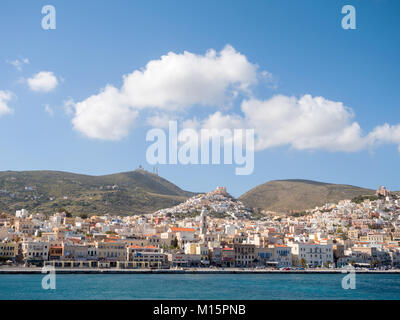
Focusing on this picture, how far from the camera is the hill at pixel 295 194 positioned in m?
161

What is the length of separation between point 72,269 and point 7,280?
1151cm

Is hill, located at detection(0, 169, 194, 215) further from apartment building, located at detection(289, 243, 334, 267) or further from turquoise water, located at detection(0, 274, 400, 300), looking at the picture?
turquoise water, located at detection(0, 274, 400, 300)

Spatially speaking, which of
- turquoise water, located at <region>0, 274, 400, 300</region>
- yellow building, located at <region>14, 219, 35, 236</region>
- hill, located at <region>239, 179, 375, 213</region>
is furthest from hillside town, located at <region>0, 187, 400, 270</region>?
hill, located at <region>239, 179, 375, 213</region>

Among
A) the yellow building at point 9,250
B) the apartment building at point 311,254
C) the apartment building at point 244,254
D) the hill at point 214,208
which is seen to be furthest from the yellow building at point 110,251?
the hill at point 214,208

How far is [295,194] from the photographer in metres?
174

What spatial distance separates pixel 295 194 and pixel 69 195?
82866 millimetres

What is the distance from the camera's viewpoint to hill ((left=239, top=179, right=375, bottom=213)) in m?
161

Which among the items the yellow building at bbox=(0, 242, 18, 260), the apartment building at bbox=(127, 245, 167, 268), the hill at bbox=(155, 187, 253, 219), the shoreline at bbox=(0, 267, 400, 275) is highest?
the hill at bbox=(155, 187, 253, 219)

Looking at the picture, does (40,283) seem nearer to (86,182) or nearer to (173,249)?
(173,249)

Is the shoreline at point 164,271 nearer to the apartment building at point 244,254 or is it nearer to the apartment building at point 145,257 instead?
the apartment building at point 145,257

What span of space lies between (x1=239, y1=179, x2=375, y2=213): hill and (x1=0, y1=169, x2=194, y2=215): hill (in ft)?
105

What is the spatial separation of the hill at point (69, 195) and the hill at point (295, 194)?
32036 mm
